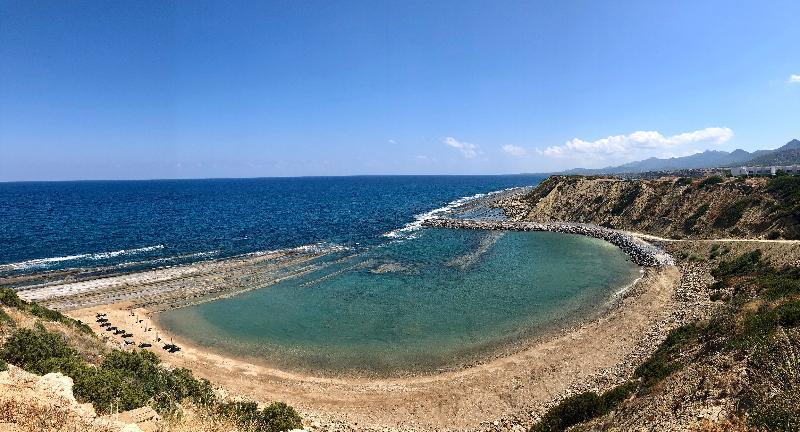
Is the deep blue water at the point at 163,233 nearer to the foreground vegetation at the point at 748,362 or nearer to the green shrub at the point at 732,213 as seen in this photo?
the foreground vegetation at the point at 748,362

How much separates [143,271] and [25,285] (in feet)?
37.5

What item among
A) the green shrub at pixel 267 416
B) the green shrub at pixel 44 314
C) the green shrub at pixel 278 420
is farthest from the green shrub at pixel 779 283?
the green shrub at pixel 44 314

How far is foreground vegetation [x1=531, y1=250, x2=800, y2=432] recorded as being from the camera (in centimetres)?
1388

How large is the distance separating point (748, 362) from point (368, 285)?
35.7m

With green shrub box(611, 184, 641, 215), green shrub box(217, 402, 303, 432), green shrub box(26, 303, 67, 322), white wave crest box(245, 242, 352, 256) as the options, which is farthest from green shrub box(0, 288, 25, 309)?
green shrub box(611, 184, 641, 215)

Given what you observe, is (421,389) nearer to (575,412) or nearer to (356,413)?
(356,413)

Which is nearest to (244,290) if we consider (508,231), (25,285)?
(25,285)

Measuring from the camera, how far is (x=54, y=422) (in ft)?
35.0

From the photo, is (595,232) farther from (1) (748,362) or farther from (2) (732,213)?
(1) (748,362)

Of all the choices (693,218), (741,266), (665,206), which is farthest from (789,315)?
(665,206)

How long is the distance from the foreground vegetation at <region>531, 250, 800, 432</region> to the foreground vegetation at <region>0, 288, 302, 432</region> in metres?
12.9

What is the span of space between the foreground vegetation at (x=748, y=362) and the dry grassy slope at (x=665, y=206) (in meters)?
37.9

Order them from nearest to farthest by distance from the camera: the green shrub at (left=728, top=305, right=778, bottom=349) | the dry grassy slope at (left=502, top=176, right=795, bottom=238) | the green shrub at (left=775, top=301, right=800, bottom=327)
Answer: the green shrub at (left=728, top=305, right=778, bottom=349) → the green shrub at (left=775, top=301, right=800, bottom=327) → the dry grassy slope at (left=502, top=176, right=795, bottom=238)

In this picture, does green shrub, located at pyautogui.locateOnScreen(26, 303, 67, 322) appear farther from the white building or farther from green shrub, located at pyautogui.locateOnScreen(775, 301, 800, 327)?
the white building
